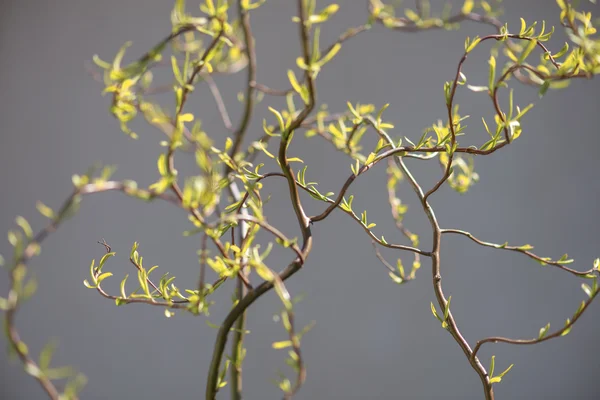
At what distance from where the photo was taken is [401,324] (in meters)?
1.33

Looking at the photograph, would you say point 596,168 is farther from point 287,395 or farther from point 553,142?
point 287,395

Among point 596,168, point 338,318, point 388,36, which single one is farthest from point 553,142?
point 338,318

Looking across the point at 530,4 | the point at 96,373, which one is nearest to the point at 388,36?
the point at 530,4

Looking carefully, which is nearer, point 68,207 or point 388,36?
point 68,207

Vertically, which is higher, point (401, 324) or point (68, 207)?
point (401, 324)

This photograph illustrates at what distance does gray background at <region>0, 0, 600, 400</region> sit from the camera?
50.8 inches

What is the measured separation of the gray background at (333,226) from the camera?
1.29 m

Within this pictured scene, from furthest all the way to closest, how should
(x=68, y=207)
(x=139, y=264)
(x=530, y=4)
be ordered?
(x=530, y=4), (x=139, y=264), (x=68, y=207)

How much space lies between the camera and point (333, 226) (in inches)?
51.8

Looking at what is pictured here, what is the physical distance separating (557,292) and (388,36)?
2.14 feet

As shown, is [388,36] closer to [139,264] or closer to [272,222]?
[272,222]

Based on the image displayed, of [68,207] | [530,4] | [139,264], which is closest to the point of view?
[68,207]

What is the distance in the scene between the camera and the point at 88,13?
51.8 inches

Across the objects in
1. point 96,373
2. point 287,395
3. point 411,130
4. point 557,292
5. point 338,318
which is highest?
point 411,130
